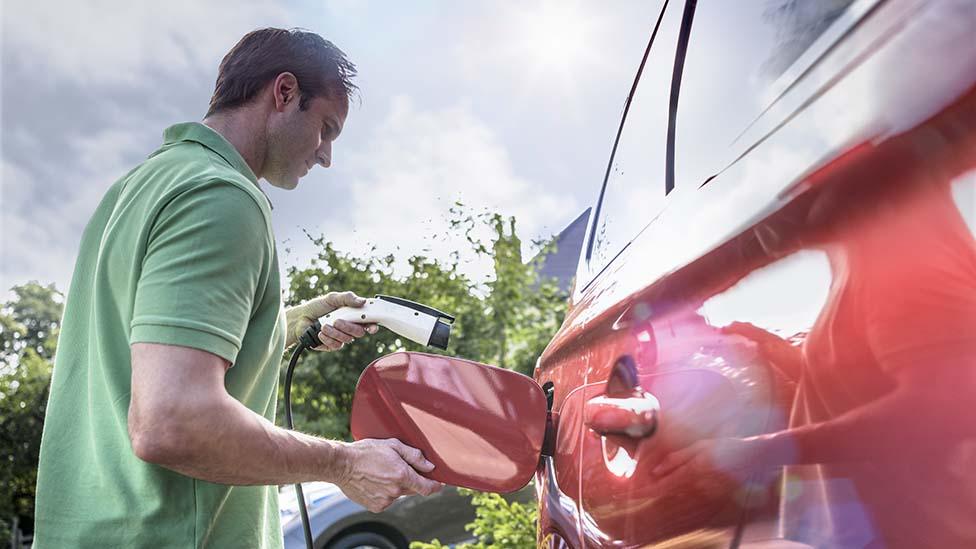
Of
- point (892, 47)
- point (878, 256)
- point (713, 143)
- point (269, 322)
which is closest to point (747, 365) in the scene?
point (878, 256)

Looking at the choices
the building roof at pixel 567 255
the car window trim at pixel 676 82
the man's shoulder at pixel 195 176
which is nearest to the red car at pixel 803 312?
the car window trim at pixel 676 82

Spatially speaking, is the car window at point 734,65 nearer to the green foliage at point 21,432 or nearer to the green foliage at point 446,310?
the green foliage at point 446,310

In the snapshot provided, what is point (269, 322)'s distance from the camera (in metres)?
1.32

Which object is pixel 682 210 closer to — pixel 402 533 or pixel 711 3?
pixel 711 3

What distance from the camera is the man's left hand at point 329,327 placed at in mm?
1929

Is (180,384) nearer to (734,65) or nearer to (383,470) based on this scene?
(383,470)

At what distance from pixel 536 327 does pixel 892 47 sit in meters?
7.05

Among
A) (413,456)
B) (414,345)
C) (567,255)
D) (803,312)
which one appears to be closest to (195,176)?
(413,456)

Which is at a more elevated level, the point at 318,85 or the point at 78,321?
the point at 318,85

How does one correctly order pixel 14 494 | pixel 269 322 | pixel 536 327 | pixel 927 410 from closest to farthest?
1. pixel 927 410
2. pixel 269 322
3. pixel 536 327
4. pixel 14 494

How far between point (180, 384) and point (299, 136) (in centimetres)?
75

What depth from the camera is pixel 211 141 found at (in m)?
1.43

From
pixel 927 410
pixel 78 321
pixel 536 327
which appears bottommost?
pixel 927 410

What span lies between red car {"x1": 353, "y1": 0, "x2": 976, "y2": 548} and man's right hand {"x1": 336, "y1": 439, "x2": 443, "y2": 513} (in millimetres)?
164
